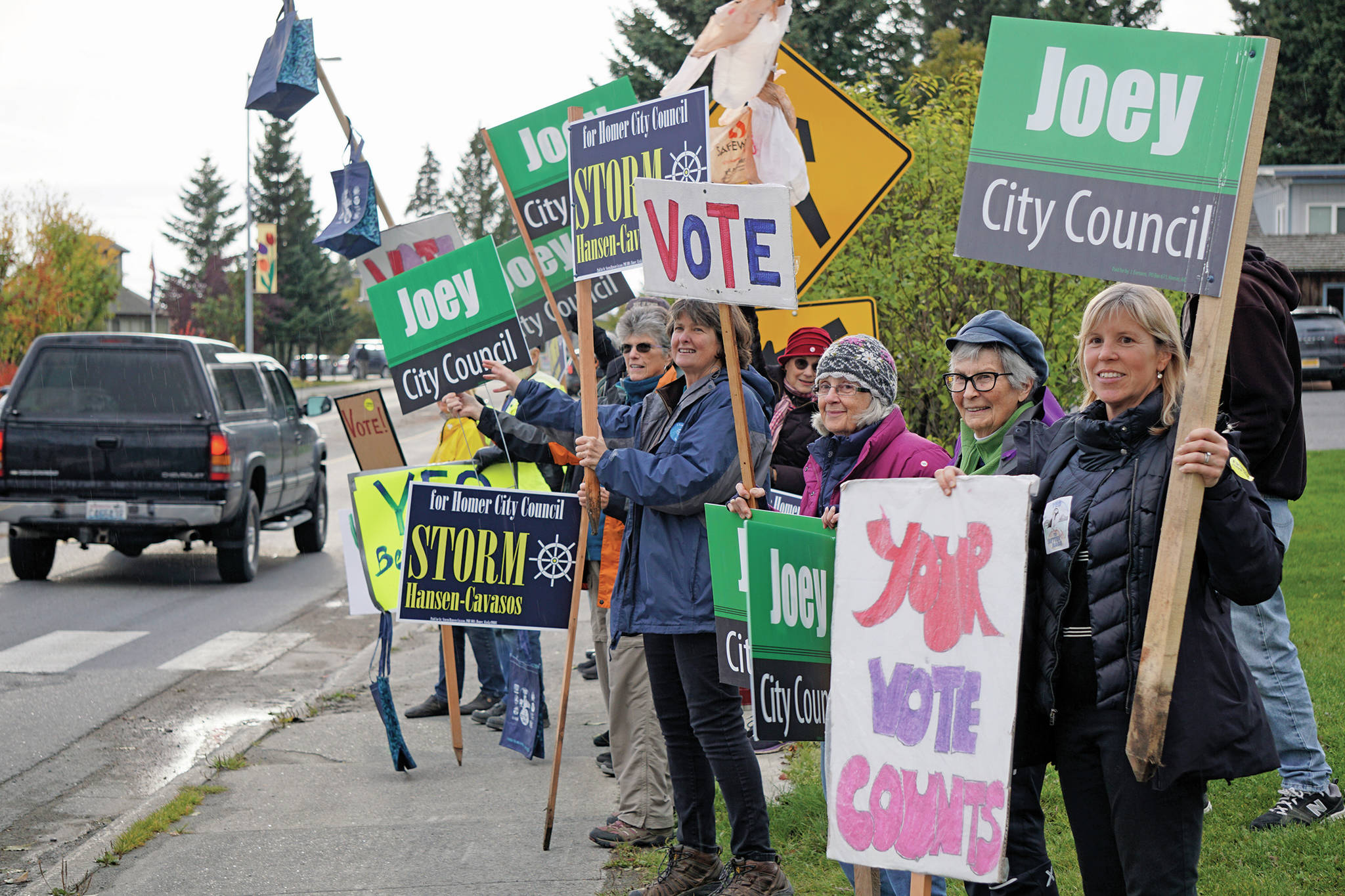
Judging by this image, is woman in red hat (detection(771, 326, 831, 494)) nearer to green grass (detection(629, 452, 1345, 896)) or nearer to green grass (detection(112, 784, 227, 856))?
green grass (detection(629, 452, 1345, 896))

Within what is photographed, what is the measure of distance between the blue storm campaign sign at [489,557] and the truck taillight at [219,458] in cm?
658

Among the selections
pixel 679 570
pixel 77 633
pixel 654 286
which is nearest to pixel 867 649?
pixel 679 570

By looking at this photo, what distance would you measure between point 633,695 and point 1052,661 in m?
2.43

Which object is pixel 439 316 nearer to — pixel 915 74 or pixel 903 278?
pixel 903 278

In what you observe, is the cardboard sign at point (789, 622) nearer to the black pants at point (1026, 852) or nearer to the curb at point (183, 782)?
the black pants at point (1026, 852)

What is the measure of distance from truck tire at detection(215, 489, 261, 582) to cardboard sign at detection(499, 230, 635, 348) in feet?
19.6

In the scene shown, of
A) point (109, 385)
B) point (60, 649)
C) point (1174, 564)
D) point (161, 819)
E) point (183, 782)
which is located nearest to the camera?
point (1174, 564)

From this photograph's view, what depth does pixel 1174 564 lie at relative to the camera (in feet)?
8.78

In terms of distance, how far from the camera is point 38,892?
14.8 feet

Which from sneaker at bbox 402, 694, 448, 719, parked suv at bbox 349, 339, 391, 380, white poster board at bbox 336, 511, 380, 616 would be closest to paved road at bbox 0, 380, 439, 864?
sneaker at bbox 402, 694, 448, 719

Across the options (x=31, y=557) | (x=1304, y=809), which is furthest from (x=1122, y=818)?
(x=31, y=557)

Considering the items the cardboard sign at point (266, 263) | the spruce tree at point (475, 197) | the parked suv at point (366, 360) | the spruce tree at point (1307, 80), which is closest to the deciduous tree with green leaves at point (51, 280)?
the cardboard sign at point (266, 263)

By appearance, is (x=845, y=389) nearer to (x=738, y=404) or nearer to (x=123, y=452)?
(x=738, y=404)

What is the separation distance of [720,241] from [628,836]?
2.26m
